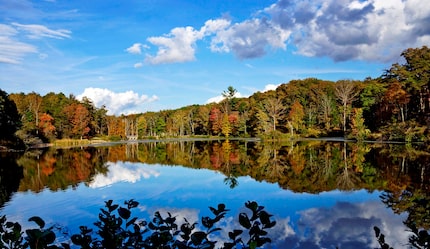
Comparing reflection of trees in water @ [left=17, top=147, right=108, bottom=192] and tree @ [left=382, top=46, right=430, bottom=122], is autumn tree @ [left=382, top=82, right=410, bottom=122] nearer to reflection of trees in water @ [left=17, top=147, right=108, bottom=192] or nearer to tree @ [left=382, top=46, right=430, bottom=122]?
tree @ [left=382, top=46, right=430, bottom=122]

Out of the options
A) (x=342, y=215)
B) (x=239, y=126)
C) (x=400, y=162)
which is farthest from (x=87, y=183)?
(x=239, y=126)

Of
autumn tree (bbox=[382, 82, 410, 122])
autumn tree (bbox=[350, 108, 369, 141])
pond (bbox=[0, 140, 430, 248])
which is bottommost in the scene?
pond (bbox=[0, 140, 430, 248])

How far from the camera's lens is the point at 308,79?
77.8 meters

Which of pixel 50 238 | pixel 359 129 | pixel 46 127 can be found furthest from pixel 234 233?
pixel 46 127

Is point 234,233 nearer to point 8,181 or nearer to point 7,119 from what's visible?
point 8,181

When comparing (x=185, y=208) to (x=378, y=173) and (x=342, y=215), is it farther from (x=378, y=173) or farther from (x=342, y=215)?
(x=378, y=173)

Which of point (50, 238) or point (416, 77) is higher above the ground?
point (416, 77)

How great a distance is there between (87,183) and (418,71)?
38311 millimetres

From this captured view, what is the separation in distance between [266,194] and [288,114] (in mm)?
51948

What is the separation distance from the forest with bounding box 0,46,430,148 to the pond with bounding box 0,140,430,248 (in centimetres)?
1998

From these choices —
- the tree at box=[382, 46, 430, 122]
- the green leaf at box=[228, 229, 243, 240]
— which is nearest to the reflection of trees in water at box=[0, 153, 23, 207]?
the green leaf at box=[228, 229, 243, 240]

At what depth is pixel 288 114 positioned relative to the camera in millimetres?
62625

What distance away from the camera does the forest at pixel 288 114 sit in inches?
1469

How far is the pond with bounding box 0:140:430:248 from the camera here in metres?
7.82
